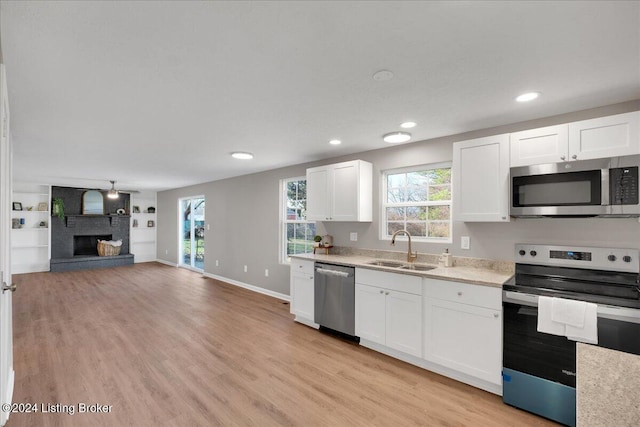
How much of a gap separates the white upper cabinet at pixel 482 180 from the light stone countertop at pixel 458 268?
508 millimetres

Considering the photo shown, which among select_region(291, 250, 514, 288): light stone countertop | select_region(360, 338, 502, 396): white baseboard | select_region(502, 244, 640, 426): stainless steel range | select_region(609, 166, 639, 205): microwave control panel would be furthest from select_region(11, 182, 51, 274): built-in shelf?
select_region(609, 166, 639, 205): microwave control panel

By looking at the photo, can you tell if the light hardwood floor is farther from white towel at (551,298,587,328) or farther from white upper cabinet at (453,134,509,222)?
white upper cabinet at (453,134,509,222)

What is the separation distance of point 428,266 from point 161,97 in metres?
3.01

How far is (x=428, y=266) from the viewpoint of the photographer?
3256 millimetres

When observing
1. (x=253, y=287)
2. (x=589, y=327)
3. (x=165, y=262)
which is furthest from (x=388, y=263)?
(x=165, y=262)

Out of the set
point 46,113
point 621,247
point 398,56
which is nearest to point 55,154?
point 46,113

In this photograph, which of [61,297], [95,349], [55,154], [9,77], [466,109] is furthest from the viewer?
[61,297]

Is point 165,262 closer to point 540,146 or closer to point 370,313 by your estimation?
point 370,313

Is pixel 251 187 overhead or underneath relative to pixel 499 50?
underneath

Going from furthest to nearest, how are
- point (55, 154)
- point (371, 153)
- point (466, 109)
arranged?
point (55, 154) < point (371, 153) < point (466, 109)

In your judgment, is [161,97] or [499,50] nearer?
[499,50]

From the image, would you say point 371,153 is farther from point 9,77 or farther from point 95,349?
point 95,349

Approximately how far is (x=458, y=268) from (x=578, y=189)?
120 cm

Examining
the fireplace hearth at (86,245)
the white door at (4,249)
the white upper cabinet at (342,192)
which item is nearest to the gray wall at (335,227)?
the white upper cabinet at (342,192)
